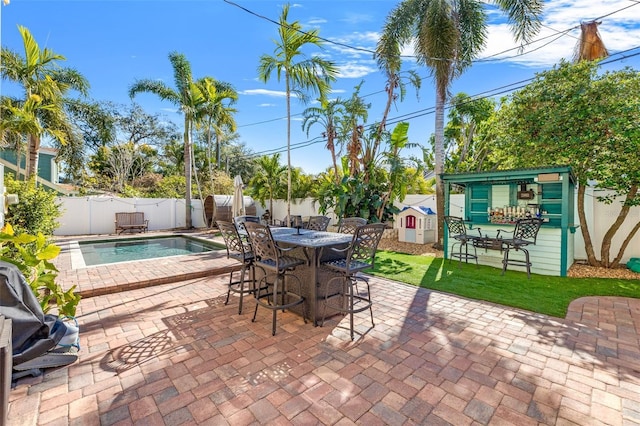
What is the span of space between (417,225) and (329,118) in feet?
17.2

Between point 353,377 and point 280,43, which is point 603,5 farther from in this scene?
point 353,377

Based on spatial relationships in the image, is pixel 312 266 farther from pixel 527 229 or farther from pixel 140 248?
pixel 140 248

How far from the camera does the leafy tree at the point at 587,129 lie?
594 cm

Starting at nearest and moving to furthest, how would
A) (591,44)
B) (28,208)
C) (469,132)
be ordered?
1. (28,208)
2. (591,44)
3. (469,132)

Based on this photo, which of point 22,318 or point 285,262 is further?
point 285,262

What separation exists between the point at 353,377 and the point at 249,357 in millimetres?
1033

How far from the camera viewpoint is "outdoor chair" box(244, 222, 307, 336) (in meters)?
3.40

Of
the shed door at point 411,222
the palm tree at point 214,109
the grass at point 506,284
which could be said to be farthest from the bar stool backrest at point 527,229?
the palm tree at point 214,109

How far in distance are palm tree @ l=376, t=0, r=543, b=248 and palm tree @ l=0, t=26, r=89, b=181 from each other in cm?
1055

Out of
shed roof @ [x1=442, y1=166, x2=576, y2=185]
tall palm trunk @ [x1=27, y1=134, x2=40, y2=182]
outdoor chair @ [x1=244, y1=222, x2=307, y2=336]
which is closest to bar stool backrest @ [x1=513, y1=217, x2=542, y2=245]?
shed roof @ [x1=442, y1=166, x2=576, y2=185]

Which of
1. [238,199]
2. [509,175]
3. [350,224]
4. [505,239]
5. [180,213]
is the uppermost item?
[509,175]

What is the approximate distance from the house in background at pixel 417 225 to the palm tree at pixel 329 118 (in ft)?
9.30

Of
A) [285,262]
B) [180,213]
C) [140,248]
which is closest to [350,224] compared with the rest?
[285,262]

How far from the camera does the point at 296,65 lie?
869 centimetres
